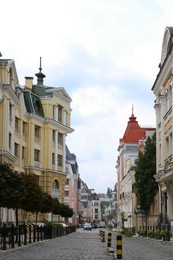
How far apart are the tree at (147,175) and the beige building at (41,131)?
45.0ft

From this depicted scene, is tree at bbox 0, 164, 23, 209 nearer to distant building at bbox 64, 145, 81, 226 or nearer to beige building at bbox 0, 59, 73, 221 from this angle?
beige building at bbox 0, 59, 73, 221

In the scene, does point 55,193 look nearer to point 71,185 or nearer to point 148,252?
point 148,252

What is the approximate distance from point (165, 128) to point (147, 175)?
11845 mm

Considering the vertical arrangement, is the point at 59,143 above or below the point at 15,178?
above

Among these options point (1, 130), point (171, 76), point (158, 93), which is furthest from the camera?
point (1, 130)

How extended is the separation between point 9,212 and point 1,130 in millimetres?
9497

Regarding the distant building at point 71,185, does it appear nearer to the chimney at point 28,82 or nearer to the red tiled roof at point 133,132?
the red tiled roof at point 133,132

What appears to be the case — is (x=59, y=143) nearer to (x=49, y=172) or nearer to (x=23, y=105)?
(x=49, y=172)

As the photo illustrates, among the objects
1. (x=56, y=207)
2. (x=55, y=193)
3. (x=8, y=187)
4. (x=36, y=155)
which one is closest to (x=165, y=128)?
(x=56, y=207)

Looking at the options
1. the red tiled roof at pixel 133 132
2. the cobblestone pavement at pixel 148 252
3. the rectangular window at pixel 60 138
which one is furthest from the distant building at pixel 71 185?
the cobblestone pavement at pixel 148 252

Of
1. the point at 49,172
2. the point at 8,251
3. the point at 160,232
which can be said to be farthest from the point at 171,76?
the point at 49,172

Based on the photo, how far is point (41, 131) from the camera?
7331 centimetres

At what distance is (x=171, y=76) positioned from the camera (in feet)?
137

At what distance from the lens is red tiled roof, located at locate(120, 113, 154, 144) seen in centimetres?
12125
